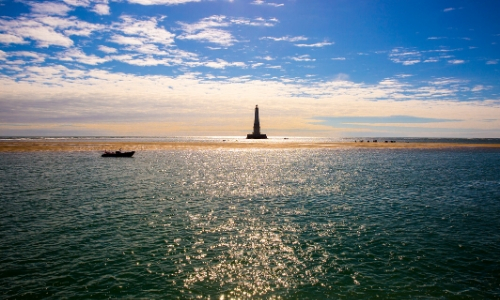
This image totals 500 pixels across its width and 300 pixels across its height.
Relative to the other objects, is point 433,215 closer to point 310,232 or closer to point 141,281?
point 310,232

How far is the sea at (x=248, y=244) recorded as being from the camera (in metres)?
12.8

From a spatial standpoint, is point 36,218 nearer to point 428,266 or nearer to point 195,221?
point 195,221

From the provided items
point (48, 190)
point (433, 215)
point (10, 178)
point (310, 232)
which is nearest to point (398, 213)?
point (433, 215)

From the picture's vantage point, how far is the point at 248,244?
17703mm

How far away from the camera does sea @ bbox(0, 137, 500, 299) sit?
12.8 meters

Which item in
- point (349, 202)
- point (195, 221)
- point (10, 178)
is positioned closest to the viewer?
point (195, 221)

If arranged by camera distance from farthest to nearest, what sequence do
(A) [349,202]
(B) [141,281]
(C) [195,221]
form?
1. (A) [349,202]
2. (C) [195,221]
3. (B) [141,281]

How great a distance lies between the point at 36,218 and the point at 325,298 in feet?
69.6

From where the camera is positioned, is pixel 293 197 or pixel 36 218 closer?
pixel 36 218

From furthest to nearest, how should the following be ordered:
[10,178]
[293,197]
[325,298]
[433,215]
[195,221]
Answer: [10,178], [293,197], [433,215], [195,221], [325,298]

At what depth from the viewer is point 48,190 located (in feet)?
110

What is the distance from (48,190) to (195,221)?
21098 mm

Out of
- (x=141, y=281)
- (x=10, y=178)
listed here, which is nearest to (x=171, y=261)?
(x=141, y=281)

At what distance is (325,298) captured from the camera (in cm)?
1202
